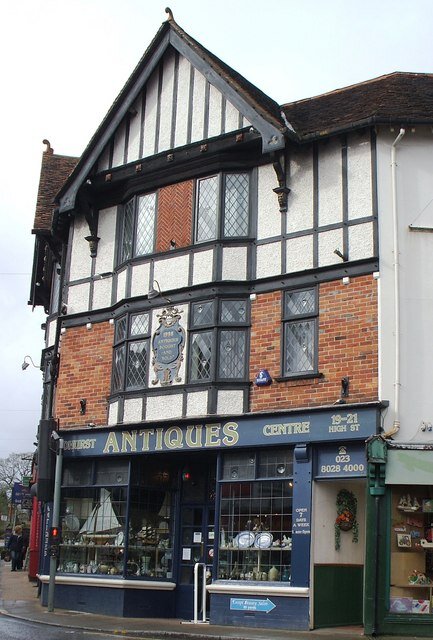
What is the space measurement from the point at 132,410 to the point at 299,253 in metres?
4.84

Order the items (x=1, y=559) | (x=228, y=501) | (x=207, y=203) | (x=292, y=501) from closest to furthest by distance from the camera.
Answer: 1. (x=292, y=501)
2. (x=228, y=501)
3. (x=207, y=203)
4. (x=1, y=559)

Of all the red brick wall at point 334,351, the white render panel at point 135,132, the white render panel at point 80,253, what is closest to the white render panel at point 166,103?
the white render panel at point 135,132

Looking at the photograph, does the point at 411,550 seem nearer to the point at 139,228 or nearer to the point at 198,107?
the point at 139,228

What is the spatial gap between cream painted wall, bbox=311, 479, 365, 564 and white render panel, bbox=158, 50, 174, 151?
8052mm

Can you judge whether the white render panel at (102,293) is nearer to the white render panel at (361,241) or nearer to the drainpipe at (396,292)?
the white render panel at (361,241)

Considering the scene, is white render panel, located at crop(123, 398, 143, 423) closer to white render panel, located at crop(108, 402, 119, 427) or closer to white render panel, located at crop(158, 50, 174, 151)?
white render panel, located at crop(108, 402, 119, 427)

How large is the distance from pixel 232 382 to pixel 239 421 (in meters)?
0.77

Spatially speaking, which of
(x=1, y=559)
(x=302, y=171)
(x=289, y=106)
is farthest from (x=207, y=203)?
(x=1, y=559)

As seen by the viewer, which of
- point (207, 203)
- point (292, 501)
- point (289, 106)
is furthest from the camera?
point (289, 106)

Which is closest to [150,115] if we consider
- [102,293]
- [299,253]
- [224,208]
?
Result: [224,208]

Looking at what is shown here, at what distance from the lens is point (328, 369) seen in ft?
Answer: 52.5

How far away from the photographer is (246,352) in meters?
17.2

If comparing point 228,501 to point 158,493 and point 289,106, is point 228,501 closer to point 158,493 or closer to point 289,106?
point 158,493

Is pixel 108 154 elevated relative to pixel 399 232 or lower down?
elevated
